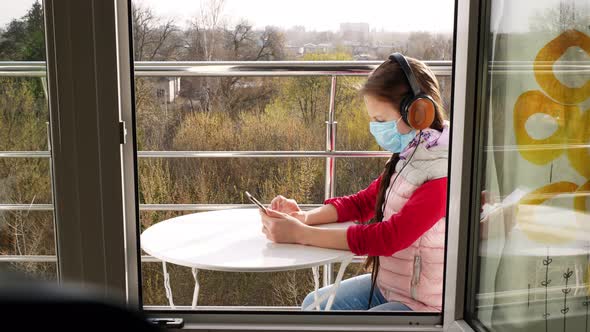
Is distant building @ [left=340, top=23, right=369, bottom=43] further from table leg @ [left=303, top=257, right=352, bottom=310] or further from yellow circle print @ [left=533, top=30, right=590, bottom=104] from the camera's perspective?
yellow circle print @ [left=533, top=30, right=590, bottom=104]

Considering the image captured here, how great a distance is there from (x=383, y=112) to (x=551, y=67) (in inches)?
32.9

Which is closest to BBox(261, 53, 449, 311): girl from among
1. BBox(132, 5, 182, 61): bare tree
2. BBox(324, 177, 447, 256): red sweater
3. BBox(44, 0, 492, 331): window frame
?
BBox(324, 177, 447, 256): red sweater

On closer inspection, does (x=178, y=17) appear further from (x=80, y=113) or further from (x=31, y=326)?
(x=31, y=326)

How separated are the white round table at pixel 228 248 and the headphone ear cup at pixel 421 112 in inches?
13.0

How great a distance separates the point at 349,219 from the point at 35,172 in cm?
88

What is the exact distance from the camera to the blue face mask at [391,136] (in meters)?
1.76

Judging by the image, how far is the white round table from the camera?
148 cm

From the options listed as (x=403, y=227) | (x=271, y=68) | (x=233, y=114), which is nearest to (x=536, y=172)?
(x=403, y=227)

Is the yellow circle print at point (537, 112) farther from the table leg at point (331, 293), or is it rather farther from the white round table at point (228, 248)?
the table leg at point (331, 293)

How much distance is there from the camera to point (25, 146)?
1.23 m

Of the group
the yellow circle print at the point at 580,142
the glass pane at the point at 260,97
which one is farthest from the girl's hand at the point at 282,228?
the glass pane at the point at 260,97

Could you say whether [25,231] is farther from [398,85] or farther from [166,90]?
[166,90]

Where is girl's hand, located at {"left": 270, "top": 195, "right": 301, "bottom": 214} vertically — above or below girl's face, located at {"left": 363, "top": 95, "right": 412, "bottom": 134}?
below

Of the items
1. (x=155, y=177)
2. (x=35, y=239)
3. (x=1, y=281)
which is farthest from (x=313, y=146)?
(x=1, y=281)
